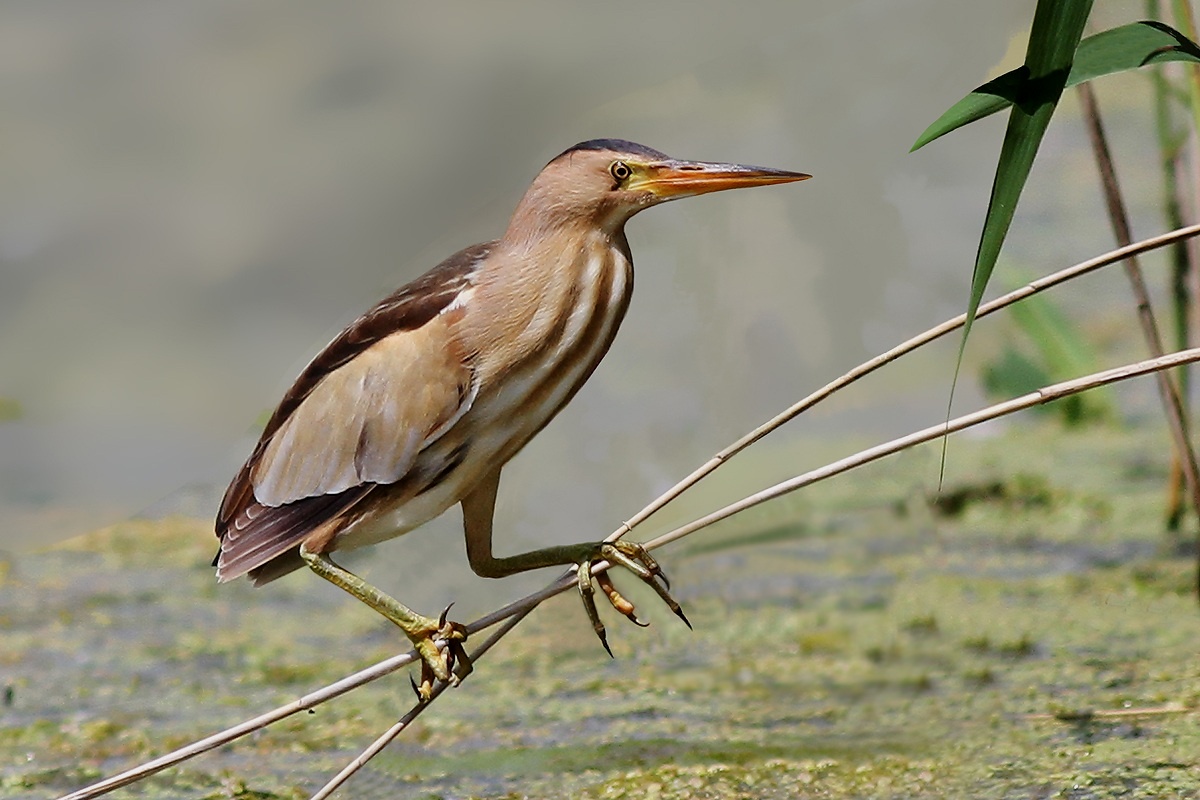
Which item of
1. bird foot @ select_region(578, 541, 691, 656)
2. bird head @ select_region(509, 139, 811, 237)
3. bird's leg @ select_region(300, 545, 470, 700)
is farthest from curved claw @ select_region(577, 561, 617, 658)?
bird head @ select_region(509, 139, 811, 237)

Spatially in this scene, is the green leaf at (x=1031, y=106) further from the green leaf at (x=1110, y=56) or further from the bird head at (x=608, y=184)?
the bird head at (x=608, y=184)

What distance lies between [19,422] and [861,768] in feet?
6.89

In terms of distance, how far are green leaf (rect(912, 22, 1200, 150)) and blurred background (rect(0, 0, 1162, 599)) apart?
180cm

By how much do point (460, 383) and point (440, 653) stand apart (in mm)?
268

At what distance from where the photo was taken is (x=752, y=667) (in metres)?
2.48

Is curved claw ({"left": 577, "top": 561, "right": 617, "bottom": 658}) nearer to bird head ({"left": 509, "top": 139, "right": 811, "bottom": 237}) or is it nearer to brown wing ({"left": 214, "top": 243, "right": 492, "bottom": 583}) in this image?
brown wing ({"left": 214, "top": 243, "right": 492, "bottom": 583})

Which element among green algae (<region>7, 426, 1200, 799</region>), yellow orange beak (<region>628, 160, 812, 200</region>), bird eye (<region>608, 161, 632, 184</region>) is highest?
bird eye (<region>608, 161, 632, 184</region>)

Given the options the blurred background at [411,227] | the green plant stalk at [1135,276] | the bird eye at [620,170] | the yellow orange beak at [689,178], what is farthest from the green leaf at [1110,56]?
the blurred background at [411,227]

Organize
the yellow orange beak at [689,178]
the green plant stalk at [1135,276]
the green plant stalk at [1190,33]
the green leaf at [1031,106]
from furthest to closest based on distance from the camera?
the green plant stalk at [1135,276]
the green plant stalk at [1190,33]
the yellow orange beak at [689,178]
the green leaf at [1031,106]

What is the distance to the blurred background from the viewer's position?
3.06 m

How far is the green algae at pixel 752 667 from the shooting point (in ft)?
6.51

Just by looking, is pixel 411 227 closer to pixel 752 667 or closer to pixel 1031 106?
pixel 752 667

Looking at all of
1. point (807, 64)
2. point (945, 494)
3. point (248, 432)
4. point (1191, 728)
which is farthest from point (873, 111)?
point (1191, 728)

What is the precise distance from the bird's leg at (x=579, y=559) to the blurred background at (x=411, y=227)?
129 centimetres
